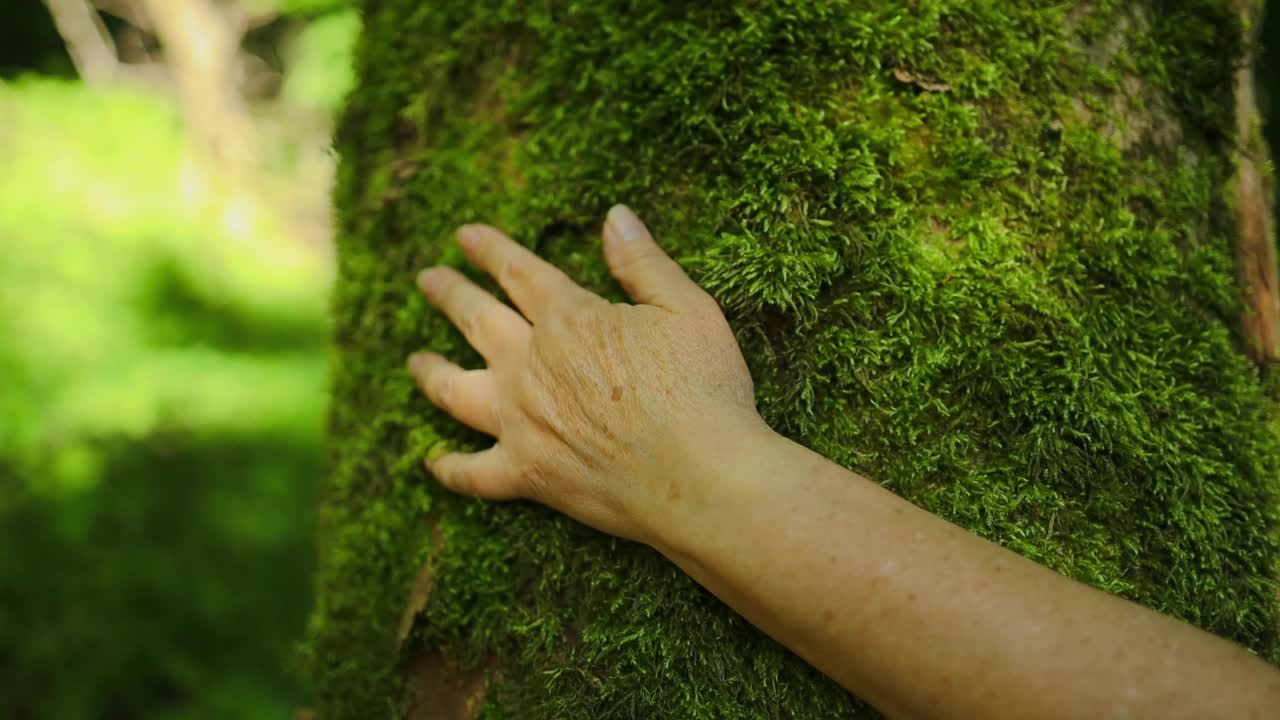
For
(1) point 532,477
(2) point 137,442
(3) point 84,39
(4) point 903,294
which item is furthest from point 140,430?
(3) point 84,39

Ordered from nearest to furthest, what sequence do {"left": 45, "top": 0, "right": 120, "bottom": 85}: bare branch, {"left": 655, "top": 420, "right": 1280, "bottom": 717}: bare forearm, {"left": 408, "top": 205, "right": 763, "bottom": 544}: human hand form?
{"left": 655, "top": 420, "right": 1280, "bottom": 717}: bare forearm
{"left": 408, "top": 205, "right": 763, "bottom": 544}: human hand
{"left": 45, "top": 0, "right": 120, "bottom": 85}: bare branch

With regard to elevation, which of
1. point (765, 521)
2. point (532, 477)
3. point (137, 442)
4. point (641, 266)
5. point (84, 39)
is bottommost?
point (137, 442)

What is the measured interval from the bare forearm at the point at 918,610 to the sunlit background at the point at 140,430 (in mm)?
1869

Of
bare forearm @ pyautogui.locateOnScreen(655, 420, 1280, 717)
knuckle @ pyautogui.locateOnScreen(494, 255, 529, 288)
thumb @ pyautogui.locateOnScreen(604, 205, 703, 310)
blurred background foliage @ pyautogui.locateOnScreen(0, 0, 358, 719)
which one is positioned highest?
thumb @ pyautogui.locateOnScreen(604, 205, 703, 310)

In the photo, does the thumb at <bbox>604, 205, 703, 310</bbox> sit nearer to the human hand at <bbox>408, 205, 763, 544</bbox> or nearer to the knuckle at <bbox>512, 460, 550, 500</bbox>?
the human hand at <bbox>408, 205, 763, 544</bbox>

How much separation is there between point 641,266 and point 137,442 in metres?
4.67

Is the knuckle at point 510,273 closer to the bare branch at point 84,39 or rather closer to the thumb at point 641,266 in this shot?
the thumb at point 641,266

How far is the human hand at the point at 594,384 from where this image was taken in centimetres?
127

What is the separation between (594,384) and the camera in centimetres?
136

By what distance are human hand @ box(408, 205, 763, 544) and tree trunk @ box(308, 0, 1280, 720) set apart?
6 centimetres

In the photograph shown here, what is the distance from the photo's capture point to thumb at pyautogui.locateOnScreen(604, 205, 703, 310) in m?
1.39

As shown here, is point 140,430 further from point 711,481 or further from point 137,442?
point 711,481

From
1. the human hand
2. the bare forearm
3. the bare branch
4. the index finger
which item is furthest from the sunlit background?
the bare branch

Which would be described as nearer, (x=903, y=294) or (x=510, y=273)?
(x=903, y=294)
